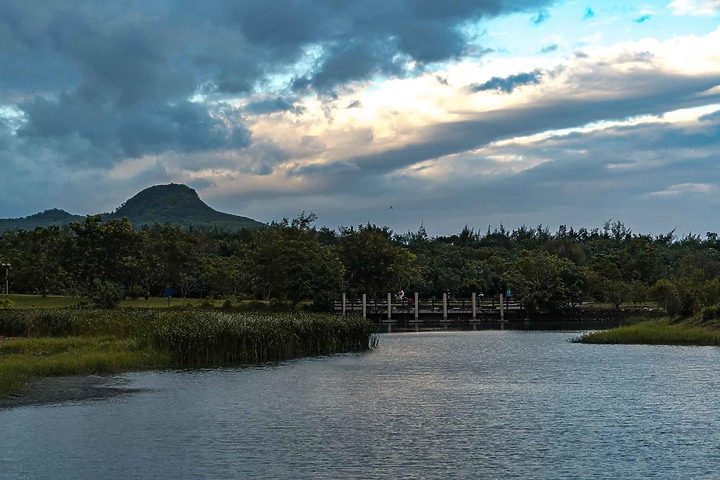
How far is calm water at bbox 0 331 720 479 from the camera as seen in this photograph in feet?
67.7

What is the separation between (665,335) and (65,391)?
36722 mm

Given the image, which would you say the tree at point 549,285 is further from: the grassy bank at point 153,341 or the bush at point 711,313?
the grassy bank at point 153,341

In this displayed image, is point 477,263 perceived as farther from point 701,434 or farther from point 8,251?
point 701,434

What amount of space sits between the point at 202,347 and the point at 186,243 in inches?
2354

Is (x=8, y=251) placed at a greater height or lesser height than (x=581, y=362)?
greater

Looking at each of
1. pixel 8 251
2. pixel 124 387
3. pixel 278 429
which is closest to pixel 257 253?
pixel 8 251

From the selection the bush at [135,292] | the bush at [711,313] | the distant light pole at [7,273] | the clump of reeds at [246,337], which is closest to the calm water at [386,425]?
the clump of reeds at [246,337]

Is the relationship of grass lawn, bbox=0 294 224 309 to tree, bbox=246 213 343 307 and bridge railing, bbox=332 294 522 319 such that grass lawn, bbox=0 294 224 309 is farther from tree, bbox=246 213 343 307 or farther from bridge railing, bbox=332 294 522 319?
bridge railing, bbox=332 294 522 319

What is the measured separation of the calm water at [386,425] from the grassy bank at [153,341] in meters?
2.43

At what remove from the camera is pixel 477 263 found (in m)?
115

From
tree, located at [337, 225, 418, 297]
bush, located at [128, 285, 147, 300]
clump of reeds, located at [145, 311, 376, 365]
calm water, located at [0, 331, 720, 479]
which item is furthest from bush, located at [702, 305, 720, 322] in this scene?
bush, located at [128, 285, 147, 300]

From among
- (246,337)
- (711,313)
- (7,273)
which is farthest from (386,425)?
(7,273)

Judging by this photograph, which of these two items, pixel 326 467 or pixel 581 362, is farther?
pixel 581 362

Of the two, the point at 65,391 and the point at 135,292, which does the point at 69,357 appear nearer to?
the point at 65,391
